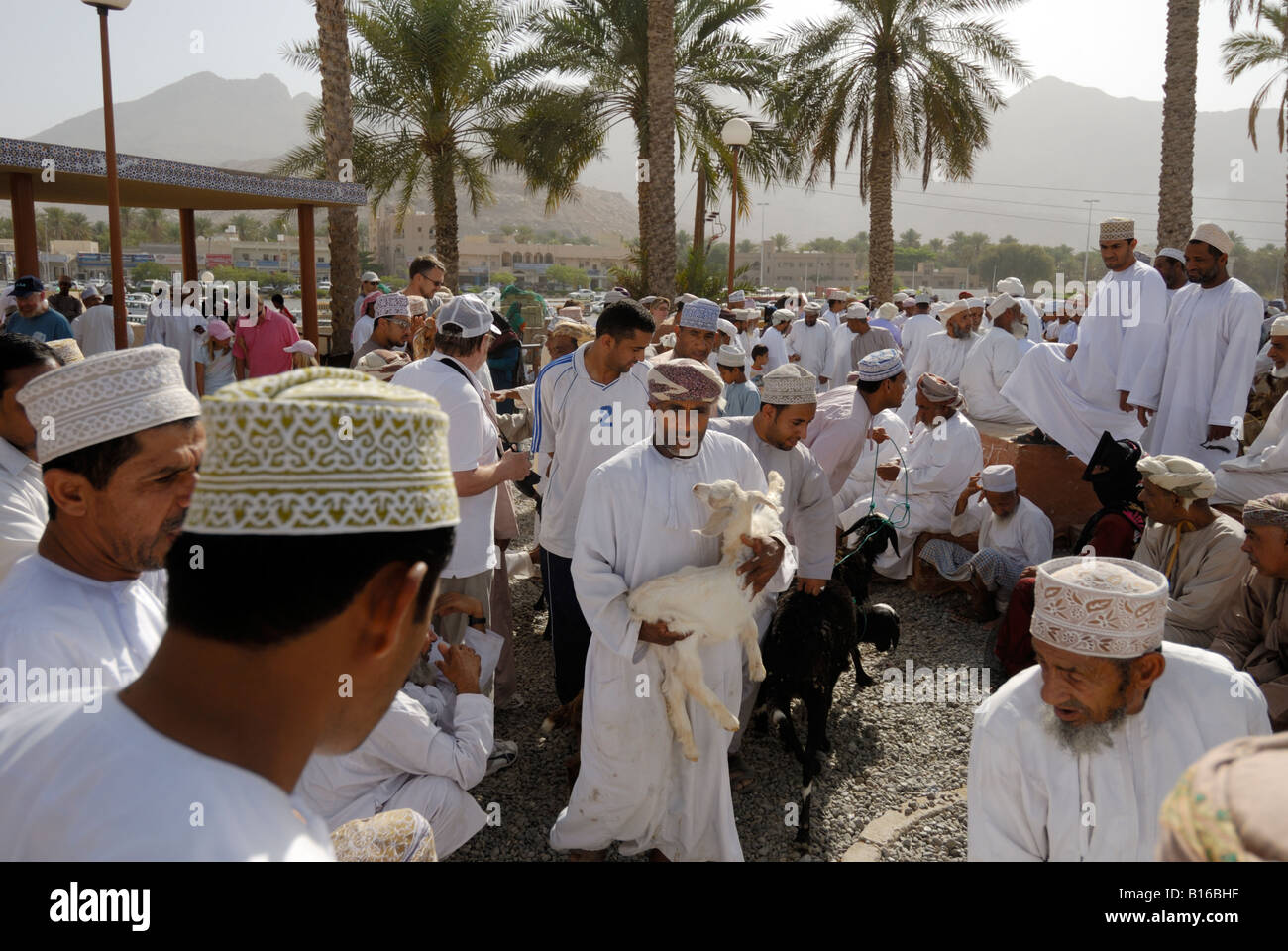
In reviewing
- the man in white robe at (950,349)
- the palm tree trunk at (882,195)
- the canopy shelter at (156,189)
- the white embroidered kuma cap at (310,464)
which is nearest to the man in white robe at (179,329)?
the canopy shelter at (156,189)

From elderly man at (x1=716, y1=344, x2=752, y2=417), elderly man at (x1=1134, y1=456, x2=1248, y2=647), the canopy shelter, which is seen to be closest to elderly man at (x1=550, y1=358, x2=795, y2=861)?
elderly man at (x1=1134, y1=456, x2=1248, y2=647)

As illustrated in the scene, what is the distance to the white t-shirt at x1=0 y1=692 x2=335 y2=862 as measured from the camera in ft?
2.98

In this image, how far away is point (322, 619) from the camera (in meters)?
1.04

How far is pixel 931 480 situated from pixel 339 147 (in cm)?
1061

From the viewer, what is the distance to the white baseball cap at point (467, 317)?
418cm

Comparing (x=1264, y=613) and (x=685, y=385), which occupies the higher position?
(x=685, y=385)

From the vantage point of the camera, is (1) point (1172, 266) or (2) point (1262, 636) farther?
(1) point (1172, 266)

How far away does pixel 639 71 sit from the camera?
758 inches

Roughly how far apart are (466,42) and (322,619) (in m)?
18.1

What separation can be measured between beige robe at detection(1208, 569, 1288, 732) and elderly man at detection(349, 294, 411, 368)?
5605 mm

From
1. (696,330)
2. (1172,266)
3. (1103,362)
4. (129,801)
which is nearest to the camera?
(129,801)

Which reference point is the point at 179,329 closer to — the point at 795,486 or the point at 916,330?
the point at 795,486

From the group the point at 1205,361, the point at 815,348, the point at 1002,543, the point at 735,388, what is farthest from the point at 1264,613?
the point at 815,348

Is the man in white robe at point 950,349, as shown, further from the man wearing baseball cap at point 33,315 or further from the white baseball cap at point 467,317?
the man wearing baseball cap at point 33,315
